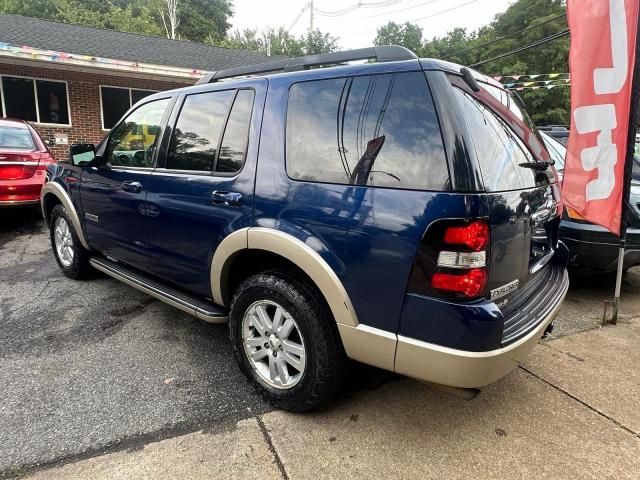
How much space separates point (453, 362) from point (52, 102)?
1266cm

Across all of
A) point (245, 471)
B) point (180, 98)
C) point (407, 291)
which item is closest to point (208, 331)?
point (245, 471)

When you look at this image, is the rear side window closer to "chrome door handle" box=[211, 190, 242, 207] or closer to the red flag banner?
"chrome door handle" box=[211, 190, 242, 207]

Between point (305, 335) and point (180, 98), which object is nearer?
point (305, 335)

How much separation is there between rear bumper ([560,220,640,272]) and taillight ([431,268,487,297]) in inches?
112

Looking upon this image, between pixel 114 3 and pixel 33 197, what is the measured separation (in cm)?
4124

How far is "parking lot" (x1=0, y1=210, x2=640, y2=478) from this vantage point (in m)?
2.25

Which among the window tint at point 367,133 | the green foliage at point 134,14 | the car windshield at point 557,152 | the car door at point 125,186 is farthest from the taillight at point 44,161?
the green foliage at point 134,14

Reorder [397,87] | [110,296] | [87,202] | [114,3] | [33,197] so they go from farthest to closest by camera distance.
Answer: [114,3] → [33,197] → [110,296] → [87,202] → [397,87]

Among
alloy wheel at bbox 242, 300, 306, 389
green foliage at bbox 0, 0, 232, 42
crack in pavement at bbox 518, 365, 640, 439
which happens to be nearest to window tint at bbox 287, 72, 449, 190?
alloy wheel at bbox 242, 300, 306, 389

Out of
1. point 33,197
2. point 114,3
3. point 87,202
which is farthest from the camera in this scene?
point 114,3

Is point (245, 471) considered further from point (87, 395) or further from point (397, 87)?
point (397, 87)

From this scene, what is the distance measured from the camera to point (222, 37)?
4106cm

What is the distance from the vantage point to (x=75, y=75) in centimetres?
1120

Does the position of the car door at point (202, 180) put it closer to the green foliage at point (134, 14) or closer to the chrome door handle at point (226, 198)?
the chrome door handle at point (226, 198)
